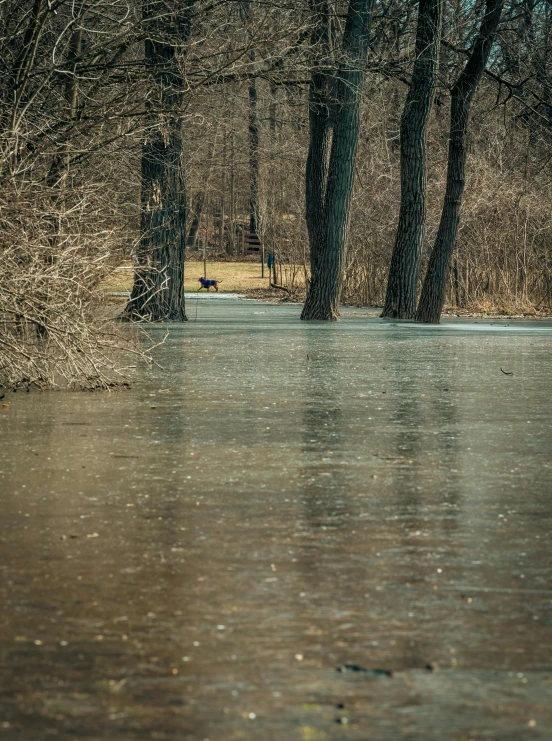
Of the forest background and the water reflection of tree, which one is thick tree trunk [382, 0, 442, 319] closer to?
the forest background

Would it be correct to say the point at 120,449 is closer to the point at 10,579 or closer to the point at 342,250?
the point at 10,579

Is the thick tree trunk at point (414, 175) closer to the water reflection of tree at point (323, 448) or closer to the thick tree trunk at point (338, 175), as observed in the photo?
the thick tree trunk at point (338, 175)

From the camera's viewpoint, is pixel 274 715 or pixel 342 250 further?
pixel 342 250

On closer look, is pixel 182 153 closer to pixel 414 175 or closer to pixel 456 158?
pixel 414 175

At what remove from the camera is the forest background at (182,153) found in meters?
13.0

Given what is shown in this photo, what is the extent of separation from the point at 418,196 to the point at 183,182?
16.2 feet

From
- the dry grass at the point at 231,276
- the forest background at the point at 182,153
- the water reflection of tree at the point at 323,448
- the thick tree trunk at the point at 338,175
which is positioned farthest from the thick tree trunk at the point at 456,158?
the dry grass at the point at 231,276

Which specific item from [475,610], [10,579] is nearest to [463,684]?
[475,610]

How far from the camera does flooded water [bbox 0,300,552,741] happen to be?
13.1ft

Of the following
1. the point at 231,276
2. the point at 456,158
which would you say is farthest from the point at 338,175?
the point at 231,276

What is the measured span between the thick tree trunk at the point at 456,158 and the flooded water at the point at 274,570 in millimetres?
17382

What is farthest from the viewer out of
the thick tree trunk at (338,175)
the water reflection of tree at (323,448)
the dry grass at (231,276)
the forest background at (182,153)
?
the dry grass at (231,276)

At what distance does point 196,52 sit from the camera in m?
22.5

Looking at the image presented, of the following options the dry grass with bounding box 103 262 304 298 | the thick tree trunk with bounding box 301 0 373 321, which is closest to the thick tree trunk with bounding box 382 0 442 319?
the thick tree trunk with bounding box 301 0 373 321
